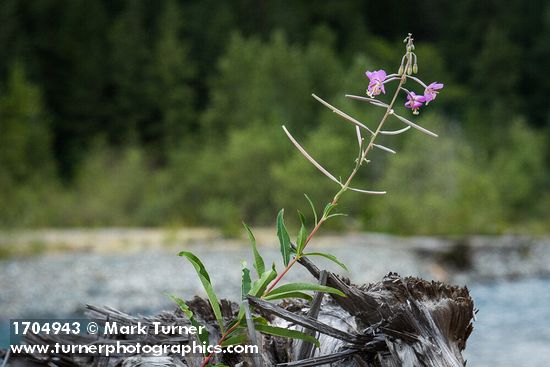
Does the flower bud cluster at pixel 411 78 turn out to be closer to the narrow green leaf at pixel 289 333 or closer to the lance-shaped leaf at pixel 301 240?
the lance-shaped leaf at pixel 301 240

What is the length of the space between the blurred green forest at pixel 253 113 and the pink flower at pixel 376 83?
16202 millimetres

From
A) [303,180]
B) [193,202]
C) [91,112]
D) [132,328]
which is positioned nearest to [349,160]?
[303,180]

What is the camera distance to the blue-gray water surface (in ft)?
28.9

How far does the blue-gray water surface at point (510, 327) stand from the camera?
8805mm

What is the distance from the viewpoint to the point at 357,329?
1.06 m

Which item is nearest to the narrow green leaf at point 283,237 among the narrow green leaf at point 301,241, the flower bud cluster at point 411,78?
the narrow green leaf at point 301,241

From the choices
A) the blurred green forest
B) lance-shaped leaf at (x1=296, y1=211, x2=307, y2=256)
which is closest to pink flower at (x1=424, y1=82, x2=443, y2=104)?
lance-shaped leaf at (x1=296, y1=211, x2=307, y2=256)

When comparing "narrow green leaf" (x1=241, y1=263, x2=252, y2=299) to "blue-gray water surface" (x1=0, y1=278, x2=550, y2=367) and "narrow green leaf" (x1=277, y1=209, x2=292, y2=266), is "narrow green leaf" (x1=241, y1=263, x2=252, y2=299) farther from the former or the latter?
"blue-gray water surface" (x1=0, y1=278, x2=550, y2=367)

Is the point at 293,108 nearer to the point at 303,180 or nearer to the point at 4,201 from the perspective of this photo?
the point at 303,180

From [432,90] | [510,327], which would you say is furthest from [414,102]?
[510,327]

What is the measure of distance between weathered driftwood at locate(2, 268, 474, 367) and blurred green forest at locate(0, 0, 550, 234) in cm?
1617

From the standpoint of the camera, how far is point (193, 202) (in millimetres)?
21219

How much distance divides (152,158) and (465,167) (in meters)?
10.6

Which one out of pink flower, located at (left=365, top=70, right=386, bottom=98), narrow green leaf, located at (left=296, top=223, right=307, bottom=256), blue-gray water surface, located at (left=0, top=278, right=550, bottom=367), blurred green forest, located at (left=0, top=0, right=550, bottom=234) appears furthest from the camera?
blurred green forest, located at (left=0, top=0, right=550, bottom=234)
